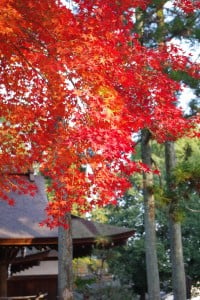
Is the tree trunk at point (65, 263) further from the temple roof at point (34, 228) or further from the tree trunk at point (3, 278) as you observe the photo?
the tree trunk at point (3, 278)

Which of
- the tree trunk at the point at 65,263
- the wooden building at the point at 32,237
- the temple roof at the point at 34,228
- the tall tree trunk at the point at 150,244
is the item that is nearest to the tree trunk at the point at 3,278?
the wooden building at the point at 32,237

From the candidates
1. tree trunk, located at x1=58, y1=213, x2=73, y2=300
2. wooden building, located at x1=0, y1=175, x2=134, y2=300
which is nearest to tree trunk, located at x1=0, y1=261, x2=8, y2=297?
wooden building, located at x1=0, y1=175, x2=134, y2=300

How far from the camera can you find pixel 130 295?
14.9 metres

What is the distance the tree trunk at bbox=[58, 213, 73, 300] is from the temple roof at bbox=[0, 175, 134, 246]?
779 millimetres

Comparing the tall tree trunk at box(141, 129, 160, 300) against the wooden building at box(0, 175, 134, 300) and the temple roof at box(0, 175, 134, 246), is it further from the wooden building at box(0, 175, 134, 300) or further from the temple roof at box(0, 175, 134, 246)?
the temple roof at box(0, 175, 134, 246)


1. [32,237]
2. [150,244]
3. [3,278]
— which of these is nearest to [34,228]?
[32,237]

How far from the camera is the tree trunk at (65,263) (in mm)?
9414

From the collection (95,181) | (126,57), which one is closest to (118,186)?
(95,181)

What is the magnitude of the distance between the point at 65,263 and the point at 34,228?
61.6 inches

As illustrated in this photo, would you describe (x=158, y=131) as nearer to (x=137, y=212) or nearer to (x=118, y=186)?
(x=118, y=186)

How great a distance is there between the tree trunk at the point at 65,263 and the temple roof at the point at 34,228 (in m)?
0.78

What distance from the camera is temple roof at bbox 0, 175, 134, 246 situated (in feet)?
33.9

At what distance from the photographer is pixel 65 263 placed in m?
9.66

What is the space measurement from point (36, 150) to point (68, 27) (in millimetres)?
2777
